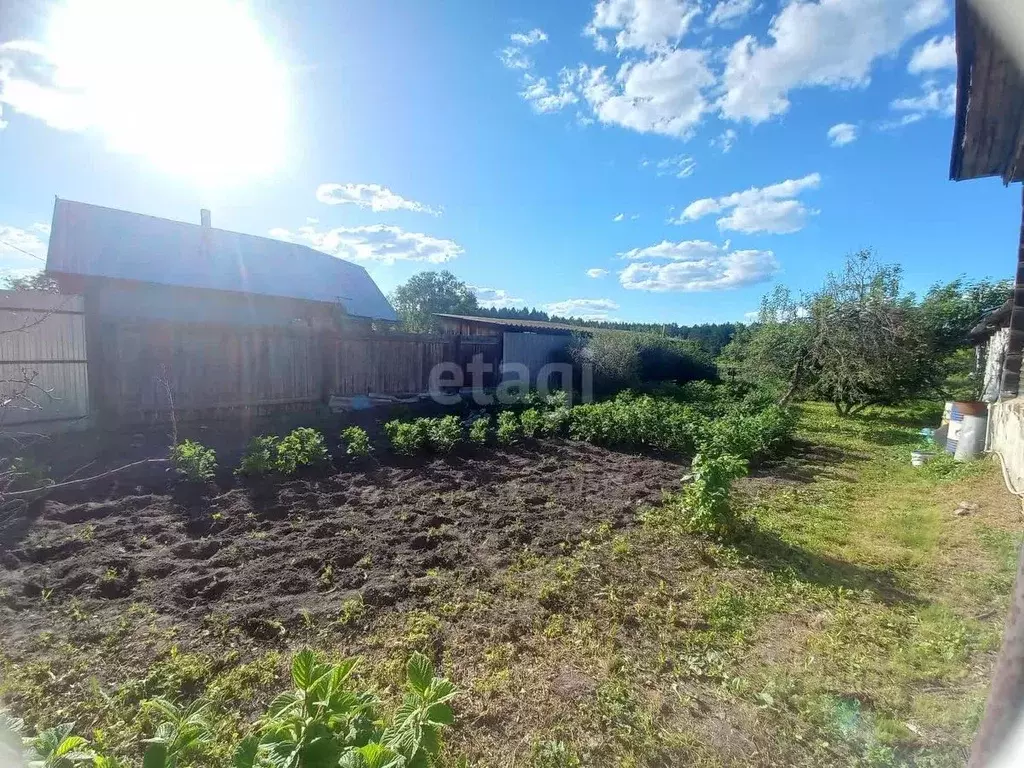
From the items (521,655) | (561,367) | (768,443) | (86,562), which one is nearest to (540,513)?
(521,655)

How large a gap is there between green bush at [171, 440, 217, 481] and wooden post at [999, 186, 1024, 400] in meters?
9.80

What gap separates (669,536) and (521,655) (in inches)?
85.7

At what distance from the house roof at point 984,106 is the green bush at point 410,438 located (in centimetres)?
613

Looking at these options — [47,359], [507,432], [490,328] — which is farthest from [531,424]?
[490,328]

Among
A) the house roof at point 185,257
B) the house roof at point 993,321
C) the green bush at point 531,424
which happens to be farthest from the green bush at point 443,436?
the house roof at point 993,321

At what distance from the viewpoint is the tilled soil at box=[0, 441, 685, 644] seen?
2971 mm

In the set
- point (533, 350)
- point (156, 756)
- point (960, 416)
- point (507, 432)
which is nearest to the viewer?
point (156, 756)

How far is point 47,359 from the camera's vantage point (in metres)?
6.34

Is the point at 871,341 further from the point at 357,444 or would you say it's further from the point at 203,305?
the point at 203,305

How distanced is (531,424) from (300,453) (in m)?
3.76

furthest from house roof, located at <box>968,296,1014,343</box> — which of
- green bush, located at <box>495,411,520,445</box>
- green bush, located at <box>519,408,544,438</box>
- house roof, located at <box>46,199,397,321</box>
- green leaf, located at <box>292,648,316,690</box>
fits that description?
house roof, located at <box>46,199,397,321</box>

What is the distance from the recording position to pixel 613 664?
249cm

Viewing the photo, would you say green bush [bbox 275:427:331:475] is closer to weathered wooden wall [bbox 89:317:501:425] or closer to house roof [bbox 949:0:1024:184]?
weathered wooden wall [bbox 89:317:501:425]

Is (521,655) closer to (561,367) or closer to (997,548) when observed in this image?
(997,548)
